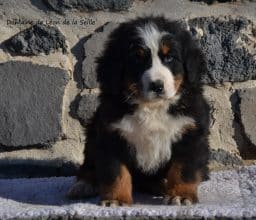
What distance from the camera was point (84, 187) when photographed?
406 cm

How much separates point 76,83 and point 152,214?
5.18 ft

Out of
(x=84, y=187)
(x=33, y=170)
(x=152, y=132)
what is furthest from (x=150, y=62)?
(x=33, y=170)

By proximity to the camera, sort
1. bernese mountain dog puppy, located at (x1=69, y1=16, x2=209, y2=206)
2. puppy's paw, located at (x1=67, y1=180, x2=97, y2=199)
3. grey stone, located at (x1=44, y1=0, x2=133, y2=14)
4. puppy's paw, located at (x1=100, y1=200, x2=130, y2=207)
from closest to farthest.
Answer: puppy's paw, located at (x1=100, y1=200, x2=130, y2=207)
bernese mountain dog puppy, located at (x1=69, y1=16, x2=209, y2=206)
puppy's paw, located at (x1=67, y1=180, x2=97, y2=199)
grey stone, located at (x1=44, y1=0, x2=133, y2=14)

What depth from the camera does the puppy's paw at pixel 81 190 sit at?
401cm

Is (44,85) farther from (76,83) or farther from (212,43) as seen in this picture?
(212,43)

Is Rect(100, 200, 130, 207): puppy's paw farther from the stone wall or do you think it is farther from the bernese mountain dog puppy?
the stone wall

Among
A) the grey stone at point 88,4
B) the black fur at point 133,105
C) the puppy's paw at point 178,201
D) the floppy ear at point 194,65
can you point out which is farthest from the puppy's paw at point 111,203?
the grey stone at point 88,4

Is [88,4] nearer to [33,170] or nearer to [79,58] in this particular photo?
[79,58]

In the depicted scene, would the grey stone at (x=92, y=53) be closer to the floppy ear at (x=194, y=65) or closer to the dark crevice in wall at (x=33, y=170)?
the dark crevice in wall at (x=33, y=170)

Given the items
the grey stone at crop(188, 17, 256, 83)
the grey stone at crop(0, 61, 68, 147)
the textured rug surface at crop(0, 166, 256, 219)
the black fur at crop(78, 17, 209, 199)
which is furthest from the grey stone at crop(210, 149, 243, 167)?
the grey stone at crop(0, 61, 68, 147)

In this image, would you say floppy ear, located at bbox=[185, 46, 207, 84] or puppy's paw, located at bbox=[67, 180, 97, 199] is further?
puppy's paw, located at bbox=[67, 180, 97, 199]

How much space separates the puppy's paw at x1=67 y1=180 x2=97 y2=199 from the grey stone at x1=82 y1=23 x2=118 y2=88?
0.82m

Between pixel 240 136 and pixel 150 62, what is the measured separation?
1264 millimetres

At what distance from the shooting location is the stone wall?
15.3 ft
